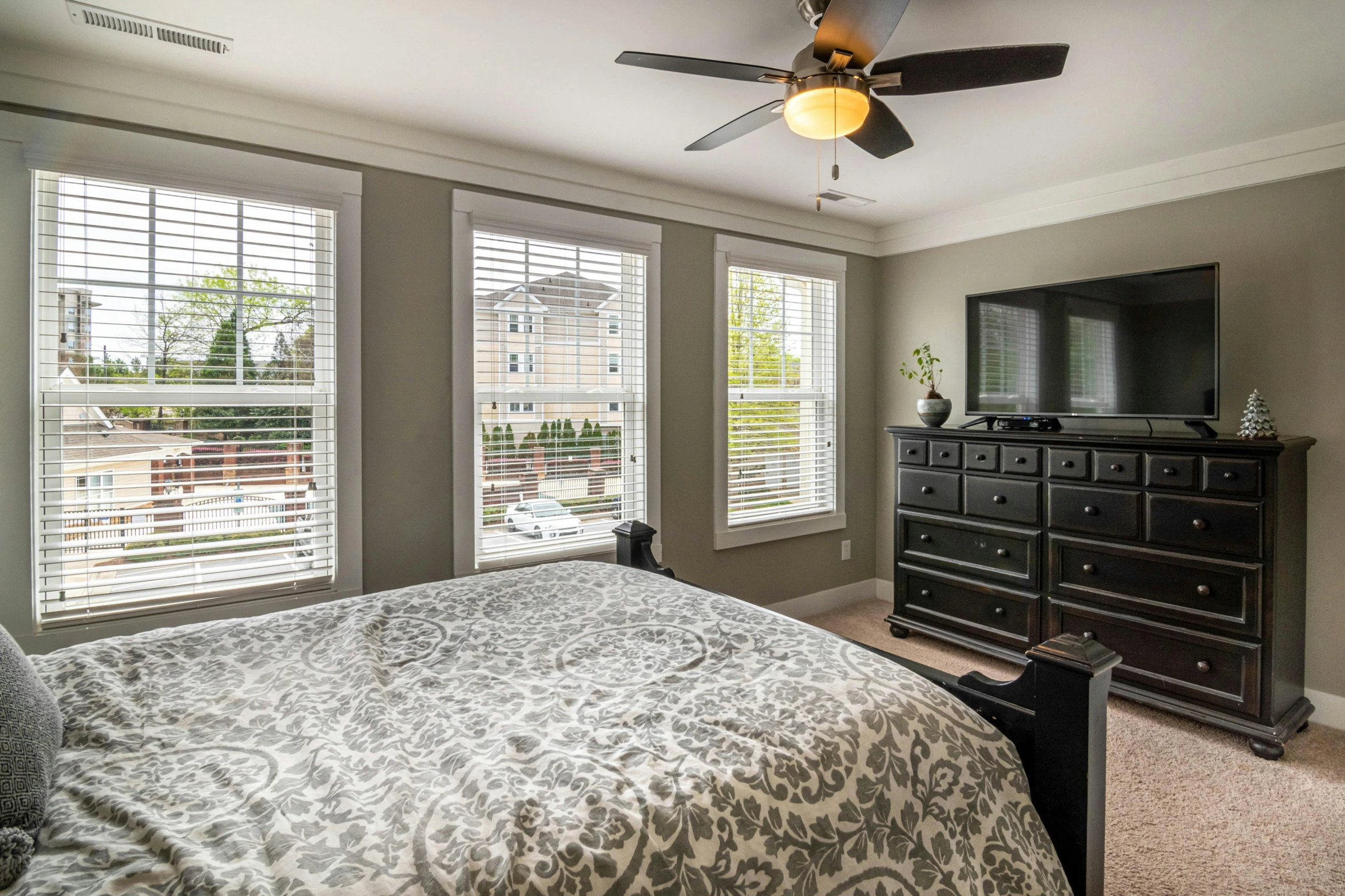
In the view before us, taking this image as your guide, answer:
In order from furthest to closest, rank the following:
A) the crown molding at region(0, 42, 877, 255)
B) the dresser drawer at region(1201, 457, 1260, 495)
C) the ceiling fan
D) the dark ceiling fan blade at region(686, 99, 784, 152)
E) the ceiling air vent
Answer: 1. the dresser drawer at region(1201, 457, 1260, 495)
2. the crown molding at region(0, 42, 877, 255)
3. the dark ceiling fan blade at region(686, 99, 784, 152)
4. the ceiling air vent
5. the ceiling fan

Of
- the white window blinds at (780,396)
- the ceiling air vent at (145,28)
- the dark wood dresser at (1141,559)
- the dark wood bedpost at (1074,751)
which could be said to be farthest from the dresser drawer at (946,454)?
the ceiling air vent at (145,28)

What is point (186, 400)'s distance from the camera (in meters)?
2.37

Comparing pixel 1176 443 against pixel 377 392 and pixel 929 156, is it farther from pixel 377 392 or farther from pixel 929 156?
pixel 377 392

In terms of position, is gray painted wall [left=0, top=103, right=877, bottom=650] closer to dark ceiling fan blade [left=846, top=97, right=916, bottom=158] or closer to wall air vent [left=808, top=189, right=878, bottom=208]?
wall air vent [left=808, top=189, right=878, bottom=208]

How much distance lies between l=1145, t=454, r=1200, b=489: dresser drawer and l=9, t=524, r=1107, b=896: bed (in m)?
2.08

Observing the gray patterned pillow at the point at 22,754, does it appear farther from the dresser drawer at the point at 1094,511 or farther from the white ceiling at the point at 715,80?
the dresser drawer at the point at 1094,511

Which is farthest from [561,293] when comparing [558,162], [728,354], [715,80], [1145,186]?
[1145,186]

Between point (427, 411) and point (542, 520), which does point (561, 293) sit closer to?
point (427, 411)

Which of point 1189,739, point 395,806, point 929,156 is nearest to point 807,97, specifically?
point 929,156

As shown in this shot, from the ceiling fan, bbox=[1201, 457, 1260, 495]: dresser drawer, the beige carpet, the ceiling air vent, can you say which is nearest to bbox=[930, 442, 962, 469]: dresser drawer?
bbox=[1201, 457, 1260, 495]: dresser drawer

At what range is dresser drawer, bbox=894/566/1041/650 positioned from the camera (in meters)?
3.34

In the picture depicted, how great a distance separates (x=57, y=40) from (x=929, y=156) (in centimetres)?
335

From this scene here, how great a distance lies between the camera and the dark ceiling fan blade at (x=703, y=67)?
1765mm

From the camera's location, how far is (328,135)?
103 inches
